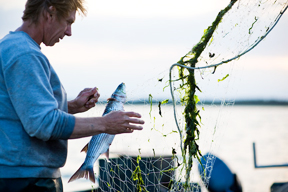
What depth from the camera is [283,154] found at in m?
16.4

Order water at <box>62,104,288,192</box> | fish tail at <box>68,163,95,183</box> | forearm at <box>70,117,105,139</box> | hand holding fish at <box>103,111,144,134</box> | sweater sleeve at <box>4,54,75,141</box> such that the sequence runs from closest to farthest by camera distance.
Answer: sweater sleeve at <box>4,54,75,141</box>
forearm at <box>70,117,105,139</box>
hand holding fish at <box>103,111,144,134</box>
fish tail at <box>68,163,95,183</box>
water at <box>62,104,288,192</box>

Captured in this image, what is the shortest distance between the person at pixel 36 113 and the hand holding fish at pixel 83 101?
2.46 feet

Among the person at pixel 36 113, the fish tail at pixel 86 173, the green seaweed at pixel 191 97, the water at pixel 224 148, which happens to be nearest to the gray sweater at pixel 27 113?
the person at pixel 36 113

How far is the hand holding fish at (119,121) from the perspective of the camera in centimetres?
243

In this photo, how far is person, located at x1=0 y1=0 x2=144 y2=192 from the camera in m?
2.17

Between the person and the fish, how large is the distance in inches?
27.3

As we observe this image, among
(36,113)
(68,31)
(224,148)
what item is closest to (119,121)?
(36,113)

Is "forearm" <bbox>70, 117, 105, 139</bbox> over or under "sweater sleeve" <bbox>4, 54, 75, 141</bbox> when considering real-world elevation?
under

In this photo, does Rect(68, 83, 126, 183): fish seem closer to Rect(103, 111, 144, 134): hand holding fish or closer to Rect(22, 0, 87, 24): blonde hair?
Rect(103, 111, 144, 134): hand holding fish

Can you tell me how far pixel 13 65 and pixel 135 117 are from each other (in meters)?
0.90

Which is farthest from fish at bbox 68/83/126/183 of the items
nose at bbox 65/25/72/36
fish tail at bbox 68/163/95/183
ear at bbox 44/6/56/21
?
ear at bbox 44/6/56/21

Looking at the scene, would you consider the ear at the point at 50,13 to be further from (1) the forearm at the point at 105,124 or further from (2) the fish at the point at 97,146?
(2) the fish at the point at 97,146

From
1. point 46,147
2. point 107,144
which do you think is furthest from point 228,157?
point 46,147

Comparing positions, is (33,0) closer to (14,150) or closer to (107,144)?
(14,150)
